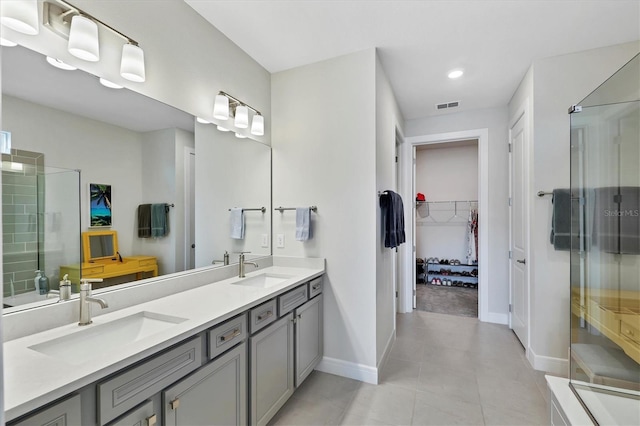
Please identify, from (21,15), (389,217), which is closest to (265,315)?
(389,217)

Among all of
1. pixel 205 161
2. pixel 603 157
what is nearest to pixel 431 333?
pixel 603 157

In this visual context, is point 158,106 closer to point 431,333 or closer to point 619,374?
point 619,374

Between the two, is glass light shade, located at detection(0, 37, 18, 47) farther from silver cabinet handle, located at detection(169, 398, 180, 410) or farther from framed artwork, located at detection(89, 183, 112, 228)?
silver cabinet handle, located at detection(169, 398, 180, 410)

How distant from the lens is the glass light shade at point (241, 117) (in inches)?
92.4

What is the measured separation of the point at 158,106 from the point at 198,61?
1.62ft

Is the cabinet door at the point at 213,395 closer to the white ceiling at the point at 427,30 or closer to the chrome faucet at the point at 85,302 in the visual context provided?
the chrome faucet at the point at 85,302

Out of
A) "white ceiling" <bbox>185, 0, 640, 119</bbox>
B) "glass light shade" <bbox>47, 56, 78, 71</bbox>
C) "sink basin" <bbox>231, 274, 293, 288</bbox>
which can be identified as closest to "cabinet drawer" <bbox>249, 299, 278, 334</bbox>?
"sink basin" <bbox>231, 274, 293, 288</bbox>

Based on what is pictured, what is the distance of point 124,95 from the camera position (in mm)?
1595

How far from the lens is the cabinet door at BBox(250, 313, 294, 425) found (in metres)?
1.69

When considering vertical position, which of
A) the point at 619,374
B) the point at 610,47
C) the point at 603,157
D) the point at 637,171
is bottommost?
the point at 619,374

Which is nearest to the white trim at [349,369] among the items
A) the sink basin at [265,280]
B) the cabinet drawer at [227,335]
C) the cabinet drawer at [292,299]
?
the cabinet drawer at [292,299]

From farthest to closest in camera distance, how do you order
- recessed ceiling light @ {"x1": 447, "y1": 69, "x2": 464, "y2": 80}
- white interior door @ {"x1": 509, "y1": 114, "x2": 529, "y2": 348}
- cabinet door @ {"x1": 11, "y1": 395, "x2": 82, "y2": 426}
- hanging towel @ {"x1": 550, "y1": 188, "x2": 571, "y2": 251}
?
white interior door @ {"x1": 509, "y1": 114, "x2": 529, "y2": 348}
recessed ceiling light @ {"x1": 447, "y1": 69, "x2": 464, "y2": 80}
hanging towel @ {"x1": 550, "y1": 188, "x2": 571, "y2": 251}
cabinet door @ {"x1": 11, "y1": 395, "x2": 82, "y2": 426}

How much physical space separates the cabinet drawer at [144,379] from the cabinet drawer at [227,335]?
0.07 meters

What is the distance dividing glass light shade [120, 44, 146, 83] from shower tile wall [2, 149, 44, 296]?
0.58 metres
